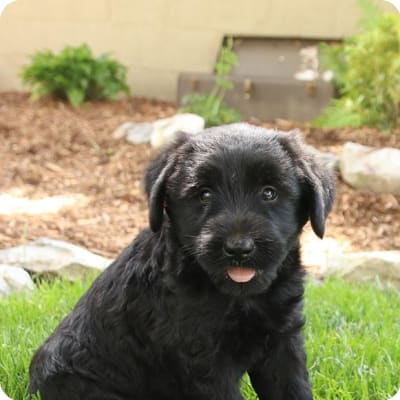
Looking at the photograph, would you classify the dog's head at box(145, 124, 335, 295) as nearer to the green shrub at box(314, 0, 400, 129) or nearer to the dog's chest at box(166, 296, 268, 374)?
the dog's chest at box(166, 296, 268, 374)

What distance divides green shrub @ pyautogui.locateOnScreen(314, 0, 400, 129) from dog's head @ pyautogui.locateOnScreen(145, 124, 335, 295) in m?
5.75

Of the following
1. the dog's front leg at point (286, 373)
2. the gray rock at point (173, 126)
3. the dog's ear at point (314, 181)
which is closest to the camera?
the dog's ear at point (314, 181)

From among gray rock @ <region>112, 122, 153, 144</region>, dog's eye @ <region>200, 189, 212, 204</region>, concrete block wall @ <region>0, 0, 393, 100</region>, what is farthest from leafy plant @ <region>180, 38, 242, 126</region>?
dog's eye @ <region>200, 189, 212, 204</region>

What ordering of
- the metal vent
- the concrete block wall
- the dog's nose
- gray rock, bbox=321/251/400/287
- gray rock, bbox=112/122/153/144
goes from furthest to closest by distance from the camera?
the concrete block wall
the metal vent
gray rock, bbox=112/122/153/144
gray rock, bbox=321/251/400/287
the dog's nose

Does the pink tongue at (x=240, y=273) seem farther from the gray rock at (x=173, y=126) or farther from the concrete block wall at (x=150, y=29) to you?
the concrete block wall at (x=150, y=29)

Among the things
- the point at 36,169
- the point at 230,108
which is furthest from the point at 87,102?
the point at 36,169

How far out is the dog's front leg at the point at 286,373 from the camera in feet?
9.79

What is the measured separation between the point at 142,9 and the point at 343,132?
14.9 ft

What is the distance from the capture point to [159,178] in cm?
285

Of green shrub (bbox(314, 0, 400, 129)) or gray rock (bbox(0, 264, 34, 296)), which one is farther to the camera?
green shrub (bbox(314, 0, 400, 129))

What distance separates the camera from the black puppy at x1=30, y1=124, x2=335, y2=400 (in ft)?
8.84

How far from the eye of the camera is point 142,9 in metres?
11.8

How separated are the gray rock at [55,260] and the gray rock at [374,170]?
3.11 metres

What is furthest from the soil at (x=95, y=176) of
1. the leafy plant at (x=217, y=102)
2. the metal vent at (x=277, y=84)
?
the leafy plant at (x=217, y=102)
